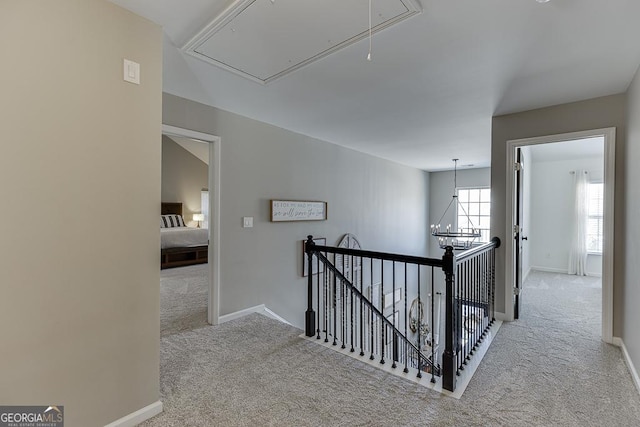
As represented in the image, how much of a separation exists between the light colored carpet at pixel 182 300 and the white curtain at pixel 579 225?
6982mm

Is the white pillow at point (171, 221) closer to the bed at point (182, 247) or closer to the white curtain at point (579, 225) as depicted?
the bed at point (182, 247)

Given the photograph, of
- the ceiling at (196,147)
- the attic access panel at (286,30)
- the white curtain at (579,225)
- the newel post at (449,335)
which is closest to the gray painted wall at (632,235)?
the newel post at (449,335)

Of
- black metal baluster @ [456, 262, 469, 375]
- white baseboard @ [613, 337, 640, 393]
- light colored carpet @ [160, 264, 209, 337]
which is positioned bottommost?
light colored carpet @ [160, 264, 209, 337]

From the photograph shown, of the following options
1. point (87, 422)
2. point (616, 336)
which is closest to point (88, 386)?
point (87, 422)

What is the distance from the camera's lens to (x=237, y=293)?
330cm

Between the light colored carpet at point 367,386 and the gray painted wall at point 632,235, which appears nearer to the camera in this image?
the light colored carpet at point 367,386

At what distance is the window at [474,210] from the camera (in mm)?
7566

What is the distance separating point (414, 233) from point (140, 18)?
700 centimetres

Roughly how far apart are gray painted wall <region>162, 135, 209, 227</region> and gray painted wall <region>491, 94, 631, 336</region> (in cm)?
745

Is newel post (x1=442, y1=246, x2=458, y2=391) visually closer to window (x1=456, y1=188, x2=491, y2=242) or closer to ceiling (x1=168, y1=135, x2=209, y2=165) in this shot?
window (x1=456, y1=188, x2=491, y2=242)

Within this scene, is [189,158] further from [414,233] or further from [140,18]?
[140,18]

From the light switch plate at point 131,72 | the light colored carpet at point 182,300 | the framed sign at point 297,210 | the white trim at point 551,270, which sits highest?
the light switch plate at point 131,72

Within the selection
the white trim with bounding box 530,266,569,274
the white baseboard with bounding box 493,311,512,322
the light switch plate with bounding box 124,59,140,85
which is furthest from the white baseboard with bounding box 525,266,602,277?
the light switch plate with bounding box 124,59,140,85

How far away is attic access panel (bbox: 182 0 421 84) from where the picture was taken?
1.54m
